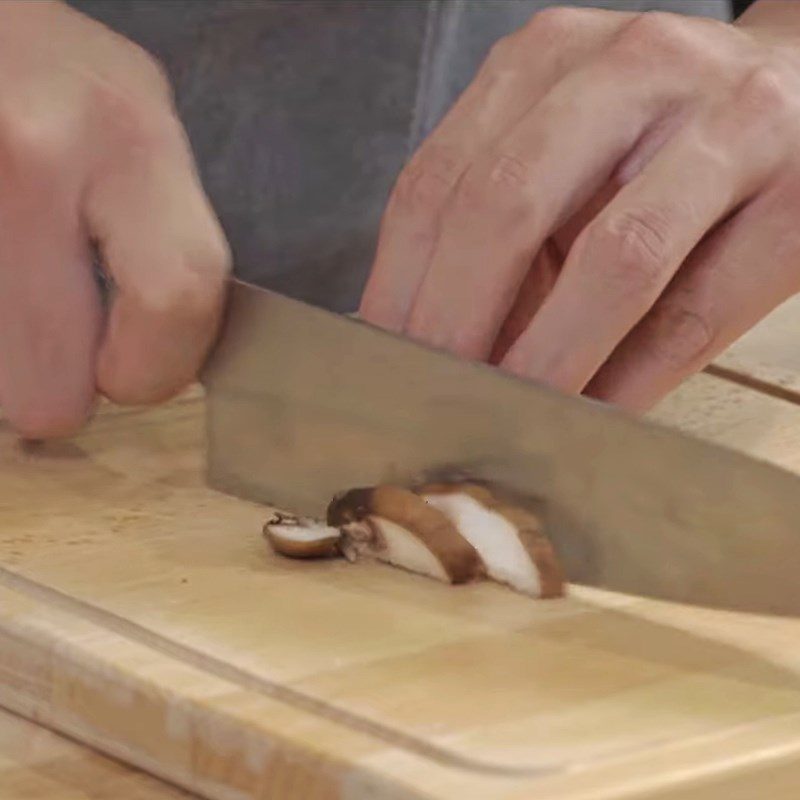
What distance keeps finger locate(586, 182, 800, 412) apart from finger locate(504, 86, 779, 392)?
0.05m

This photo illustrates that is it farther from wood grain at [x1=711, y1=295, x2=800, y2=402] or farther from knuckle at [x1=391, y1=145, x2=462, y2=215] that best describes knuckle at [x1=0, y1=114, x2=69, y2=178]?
wood grain at [x1=711, y1=295, x2=800, y2=402]

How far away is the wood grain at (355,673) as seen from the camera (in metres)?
0.87

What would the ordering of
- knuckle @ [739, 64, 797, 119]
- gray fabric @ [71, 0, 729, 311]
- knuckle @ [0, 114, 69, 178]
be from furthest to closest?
gray fabric @ [71, 0, 729, 311]
knuckle @ [739, 64, 797, 119]
knuckle @ [0, 114, 69, 178]

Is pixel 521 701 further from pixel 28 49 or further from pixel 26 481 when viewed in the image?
pixel 28 49

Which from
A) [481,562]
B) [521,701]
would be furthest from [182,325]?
[521,701]

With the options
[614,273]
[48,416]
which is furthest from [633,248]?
[48,416]

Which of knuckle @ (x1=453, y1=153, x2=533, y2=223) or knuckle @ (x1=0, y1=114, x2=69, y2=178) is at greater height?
knuckle @ (x1=453, y1=153, x2=533, y2=223)

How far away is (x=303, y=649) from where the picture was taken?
960mm

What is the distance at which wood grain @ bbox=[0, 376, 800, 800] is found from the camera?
869 millimetres

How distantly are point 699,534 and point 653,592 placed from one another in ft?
0.13

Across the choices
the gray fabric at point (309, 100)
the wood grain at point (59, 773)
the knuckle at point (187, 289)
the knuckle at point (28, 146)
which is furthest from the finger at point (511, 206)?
the gray fabric at point (309, 100)

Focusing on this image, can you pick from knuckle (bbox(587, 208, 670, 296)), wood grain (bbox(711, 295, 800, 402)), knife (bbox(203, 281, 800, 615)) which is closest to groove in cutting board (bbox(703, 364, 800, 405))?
wood grain (bbox(711, 295, 800, 402))

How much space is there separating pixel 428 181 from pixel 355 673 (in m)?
0.39

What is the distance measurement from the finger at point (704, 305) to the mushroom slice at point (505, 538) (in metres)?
0.19
